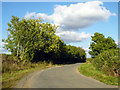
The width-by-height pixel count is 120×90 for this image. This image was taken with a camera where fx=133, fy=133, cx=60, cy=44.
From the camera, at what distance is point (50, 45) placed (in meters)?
30.6

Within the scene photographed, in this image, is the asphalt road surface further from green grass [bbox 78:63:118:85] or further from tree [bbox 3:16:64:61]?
tree [bbox 3:16:64:61]

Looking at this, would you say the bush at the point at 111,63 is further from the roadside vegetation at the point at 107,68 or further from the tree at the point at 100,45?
the tree at the point at 100,45

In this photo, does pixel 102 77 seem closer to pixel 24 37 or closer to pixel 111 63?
pixel 111 63

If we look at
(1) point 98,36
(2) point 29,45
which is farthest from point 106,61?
(2) point 29,45

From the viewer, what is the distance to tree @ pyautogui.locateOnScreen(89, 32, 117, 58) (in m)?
23.5

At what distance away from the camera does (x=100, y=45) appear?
2417 centimetres

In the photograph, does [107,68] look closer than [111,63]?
No

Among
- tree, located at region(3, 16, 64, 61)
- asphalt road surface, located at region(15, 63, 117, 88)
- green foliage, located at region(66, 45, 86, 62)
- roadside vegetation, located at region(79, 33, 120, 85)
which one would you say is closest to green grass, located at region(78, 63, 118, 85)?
roadside vegetation, located at region(79, 33, 120, 85)

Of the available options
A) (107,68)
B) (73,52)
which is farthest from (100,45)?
(73,52)

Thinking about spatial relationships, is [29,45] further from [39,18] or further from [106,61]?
[106,61]

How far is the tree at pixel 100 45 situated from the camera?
76.9 feet

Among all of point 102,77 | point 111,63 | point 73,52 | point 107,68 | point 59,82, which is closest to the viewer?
point 59,82

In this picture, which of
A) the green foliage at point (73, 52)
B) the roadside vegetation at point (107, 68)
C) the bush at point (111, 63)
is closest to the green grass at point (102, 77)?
the roadside vegetation at point (107, 68)

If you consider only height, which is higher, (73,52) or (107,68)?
(73,52)
